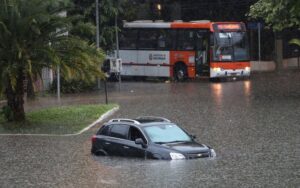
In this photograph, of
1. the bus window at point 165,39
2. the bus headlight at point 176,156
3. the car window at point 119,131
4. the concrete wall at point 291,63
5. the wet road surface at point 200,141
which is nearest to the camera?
the wet road surface at point 200,141

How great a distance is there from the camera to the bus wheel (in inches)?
1982

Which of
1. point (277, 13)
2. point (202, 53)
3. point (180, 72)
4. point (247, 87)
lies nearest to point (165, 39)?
point (180, 72)

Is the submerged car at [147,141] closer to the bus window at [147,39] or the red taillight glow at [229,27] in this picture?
the red taillight glow at [229,27]

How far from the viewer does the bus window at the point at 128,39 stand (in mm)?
53062

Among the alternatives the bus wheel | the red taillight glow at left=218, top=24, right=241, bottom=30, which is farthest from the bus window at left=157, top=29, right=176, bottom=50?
the red taillight glow at left=218, top=24, right=241, bottom=30

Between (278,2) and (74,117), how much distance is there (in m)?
11.2

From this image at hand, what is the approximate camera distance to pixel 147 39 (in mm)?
52625

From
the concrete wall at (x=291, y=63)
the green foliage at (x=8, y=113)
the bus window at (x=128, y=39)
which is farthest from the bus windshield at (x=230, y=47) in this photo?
the green foliage at (x=8, y=113)

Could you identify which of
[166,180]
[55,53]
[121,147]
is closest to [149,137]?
[121,147]

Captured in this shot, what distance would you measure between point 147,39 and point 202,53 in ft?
17.4

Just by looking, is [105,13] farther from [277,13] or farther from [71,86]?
[277,13]

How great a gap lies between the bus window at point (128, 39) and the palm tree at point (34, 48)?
23.5m

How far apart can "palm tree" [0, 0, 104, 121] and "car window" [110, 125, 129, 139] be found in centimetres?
740

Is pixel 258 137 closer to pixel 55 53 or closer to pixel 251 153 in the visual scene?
pixel 251 153
